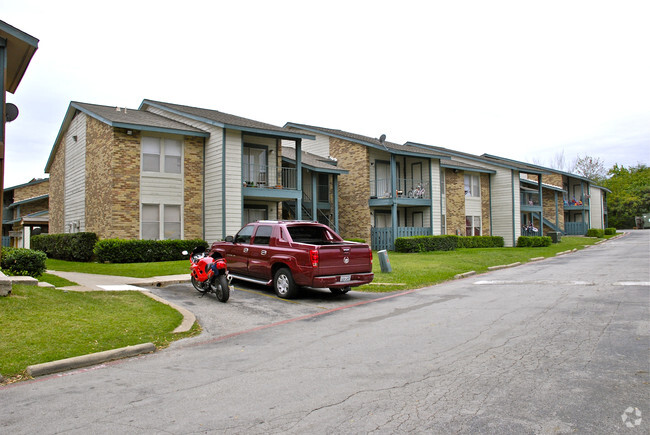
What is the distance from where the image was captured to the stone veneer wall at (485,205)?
36.8m

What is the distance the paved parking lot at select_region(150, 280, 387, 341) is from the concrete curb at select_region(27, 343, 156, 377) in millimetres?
1049

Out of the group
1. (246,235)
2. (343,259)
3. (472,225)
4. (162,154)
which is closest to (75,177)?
(162,154)

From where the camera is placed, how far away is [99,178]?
67.8 ft

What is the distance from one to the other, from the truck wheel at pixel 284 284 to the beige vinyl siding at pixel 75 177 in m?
14.5

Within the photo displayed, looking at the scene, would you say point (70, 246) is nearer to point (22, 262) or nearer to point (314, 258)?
point (22, 262)

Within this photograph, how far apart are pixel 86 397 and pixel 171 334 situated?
2.89 metres

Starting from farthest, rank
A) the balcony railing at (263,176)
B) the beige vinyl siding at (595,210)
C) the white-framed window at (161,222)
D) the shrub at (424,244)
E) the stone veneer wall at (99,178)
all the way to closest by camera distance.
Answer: the beige vinyl siding at (595,210)
the shrub at (424,244)
the balcony railing at (263,176)
the white-framed window at (161,222)
the stone veneer wall at (99,178)

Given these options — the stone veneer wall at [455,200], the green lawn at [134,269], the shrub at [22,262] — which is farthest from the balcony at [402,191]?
the shrub at [22,262]

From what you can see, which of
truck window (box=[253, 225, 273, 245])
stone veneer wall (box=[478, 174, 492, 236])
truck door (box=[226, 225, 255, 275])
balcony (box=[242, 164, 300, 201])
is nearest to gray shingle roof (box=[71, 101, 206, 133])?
balcony (box=[242, 164, 300, 201])

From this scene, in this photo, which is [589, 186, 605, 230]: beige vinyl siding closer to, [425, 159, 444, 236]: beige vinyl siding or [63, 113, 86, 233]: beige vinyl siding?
[425, 159, 444, 236]: beige vinyl siding

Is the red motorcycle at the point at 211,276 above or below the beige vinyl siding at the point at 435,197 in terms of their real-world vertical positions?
below

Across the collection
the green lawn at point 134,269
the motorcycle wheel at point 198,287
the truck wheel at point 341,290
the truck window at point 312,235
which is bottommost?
the truck wheel at point 341,290

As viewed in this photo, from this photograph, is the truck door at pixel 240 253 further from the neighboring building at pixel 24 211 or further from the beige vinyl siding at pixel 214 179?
the neighboring building at pixel 24 211

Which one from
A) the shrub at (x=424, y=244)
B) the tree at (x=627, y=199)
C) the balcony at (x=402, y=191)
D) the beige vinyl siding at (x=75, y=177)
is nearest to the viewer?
the beige vinyl siding at (x=75, y=177)
